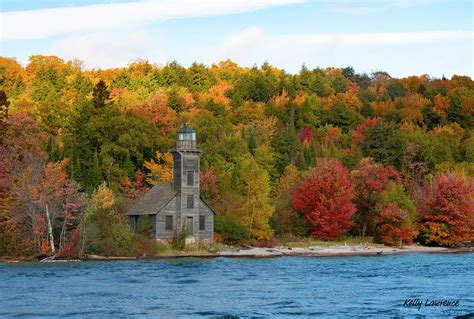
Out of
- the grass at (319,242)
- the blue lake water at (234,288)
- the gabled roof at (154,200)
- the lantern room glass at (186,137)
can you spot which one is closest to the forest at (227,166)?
Result: the grass at (319,242)

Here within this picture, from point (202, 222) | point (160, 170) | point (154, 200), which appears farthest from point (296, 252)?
point (160, 170)

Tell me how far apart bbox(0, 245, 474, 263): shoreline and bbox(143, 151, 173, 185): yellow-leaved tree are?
12293 mm

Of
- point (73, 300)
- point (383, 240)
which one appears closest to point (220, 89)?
point (383, 240)

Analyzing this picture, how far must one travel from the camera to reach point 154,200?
72188 millimetres

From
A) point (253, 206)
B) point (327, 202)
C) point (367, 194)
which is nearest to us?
point (253, 206)

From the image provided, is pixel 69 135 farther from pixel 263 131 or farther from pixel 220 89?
pixel 220 89

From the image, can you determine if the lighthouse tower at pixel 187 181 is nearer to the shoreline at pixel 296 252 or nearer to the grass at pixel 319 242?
the shoreline at pixel 296 252

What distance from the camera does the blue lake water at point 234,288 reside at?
37.9 metres

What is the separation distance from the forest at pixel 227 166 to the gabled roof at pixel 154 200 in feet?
4.64

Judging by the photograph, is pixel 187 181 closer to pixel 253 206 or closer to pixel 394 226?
pixel 253 206

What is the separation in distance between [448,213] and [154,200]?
2702cm

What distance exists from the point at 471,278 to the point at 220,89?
83.2 m

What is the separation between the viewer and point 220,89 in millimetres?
131375

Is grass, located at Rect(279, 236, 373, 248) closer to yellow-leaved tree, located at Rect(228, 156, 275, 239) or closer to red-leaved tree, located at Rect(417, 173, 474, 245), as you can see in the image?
yellow-leaved tree, located at Rect(228, 156, 275, 239)
